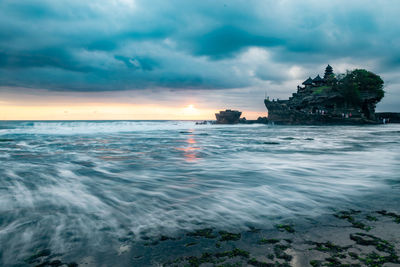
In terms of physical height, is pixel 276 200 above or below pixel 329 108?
below

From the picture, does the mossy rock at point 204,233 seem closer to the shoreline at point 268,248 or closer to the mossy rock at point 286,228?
the shoreline at point 268,248

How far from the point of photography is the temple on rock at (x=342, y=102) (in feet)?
179

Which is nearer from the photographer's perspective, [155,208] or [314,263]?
[314,263]

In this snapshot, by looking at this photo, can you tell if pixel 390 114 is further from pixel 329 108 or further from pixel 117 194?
pixel 117 194

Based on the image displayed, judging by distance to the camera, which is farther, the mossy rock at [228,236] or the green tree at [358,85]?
the green tree at [358,85]

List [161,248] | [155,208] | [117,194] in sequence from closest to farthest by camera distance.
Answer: [161,248] → [155,208] → [117,194]

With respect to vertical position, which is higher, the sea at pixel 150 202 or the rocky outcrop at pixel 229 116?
the rocky outcrop at pixel 229 116

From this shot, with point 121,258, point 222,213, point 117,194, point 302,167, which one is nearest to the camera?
point 121,258

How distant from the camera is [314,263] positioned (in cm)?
168

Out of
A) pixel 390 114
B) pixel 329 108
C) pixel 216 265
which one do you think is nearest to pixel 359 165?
pixel 216 265

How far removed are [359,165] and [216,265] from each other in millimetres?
6715

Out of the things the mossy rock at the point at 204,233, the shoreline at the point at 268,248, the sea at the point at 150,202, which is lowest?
the sea at the point at 150,202

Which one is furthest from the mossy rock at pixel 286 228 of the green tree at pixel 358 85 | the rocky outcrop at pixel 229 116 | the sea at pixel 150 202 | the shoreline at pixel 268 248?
the rocky outcrop at pixel 229 116

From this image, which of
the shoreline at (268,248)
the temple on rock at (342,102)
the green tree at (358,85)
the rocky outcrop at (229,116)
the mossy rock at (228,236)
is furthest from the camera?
the rocky outcrop at (229,116)
